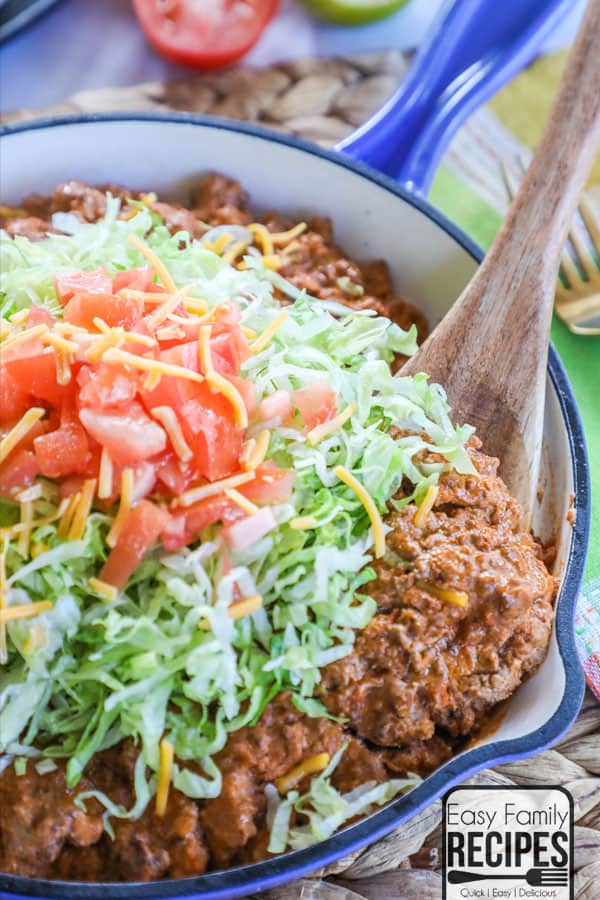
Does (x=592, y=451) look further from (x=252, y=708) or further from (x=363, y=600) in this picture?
(x=252, y=708)

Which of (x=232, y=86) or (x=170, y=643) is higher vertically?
(x=232, y=86)

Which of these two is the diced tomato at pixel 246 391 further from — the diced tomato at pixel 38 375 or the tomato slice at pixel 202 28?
the tomato slice at pixel 202 28

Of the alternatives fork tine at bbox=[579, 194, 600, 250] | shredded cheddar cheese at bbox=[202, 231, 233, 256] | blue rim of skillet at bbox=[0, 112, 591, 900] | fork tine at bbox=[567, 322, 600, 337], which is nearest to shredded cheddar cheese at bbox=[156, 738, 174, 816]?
blue rim of skillet at bbox=[0, 112, 591, 900]

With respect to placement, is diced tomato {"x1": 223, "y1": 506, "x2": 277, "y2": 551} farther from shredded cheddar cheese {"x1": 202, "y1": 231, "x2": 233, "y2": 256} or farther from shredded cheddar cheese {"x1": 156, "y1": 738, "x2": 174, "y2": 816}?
shredded cheddar cheese {"x1": 202, "y1": 231, "x2": 233, "y2": 256}

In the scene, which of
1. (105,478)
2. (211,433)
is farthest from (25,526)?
(211,433)

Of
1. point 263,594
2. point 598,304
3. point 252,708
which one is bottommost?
point 252,708

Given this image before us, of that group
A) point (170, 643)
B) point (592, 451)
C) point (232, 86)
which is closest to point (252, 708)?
point (170, 643)
